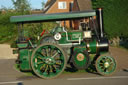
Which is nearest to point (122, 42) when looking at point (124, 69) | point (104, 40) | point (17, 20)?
point (124, 69)

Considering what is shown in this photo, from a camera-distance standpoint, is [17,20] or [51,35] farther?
[51,35]

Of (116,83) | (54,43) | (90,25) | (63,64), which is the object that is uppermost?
(90,25)

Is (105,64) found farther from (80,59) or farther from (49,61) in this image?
(49,61)

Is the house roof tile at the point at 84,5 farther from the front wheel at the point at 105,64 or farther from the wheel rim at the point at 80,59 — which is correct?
the wheel rim at the point at 80,59

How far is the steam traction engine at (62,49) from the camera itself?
24.6 feet

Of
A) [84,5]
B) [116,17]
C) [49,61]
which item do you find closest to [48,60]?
[49,61]

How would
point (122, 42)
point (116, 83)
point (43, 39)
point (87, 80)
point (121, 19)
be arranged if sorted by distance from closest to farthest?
point (116, 83)
point (87, 80)
point (43, 39)
point (121, 19)
point (122, 42)

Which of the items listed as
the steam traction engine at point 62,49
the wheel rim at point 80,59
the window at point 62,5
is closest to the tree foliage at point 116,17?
the steam traction engine at point 62,49

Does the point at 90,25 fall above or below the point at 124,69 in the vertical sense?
above

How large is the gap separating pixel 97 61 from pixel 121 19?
31.0 ft

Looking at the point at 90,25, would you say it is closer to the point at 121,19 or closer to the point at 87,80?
the point at 87,80

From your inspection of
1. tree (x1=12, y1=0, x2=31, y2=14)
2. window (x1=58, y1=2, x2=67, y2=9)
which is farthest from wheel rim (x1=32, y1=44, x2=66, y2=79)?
window (x1=58, y1=2, x2=67, y2=9)

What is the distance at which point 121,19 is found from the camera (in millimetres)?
16297

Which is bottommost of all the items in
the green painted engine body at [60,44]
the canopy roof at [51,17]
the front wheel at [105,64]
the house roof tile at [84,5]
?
the front wheel at [105,64]
